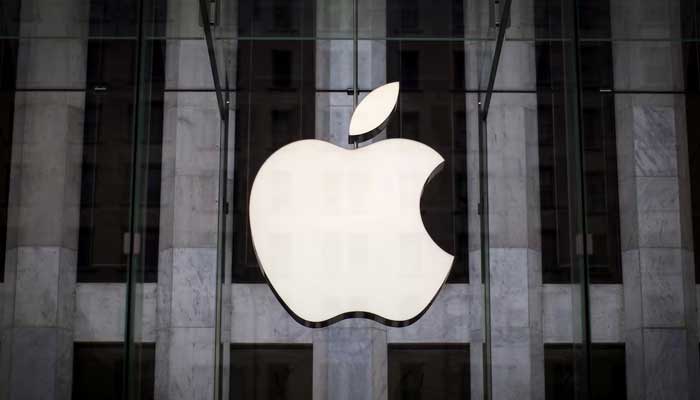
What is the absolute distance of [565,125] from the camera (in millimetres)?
9922

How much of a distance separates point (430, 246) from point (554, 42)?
2.30m

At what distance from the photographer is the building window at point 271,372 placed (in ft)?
32.7

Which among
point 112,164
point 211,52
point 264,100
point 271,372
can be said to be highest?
point 211,52

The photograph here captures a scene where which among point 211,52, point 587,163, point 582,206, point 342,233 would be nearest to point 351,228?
point 342,233

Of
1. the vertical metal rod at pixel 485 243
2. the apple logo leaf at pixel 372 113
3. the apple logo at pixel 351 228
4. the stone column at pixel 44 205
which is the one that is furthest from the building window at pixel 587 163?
the stone column at pixel 44 205

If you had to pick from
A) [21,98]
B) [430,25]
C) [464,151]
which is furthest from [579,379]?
[21,98]

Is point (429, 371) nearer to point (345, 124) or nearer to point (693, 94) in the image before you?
point (345, 124)

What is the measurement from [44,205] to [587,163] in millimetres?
4834

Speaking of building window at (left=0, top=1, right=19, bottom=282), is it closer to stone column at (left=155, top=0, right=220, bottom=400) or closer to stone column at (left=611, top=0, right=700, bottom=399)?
stone column at (left=155, top=0, right=220, bottom=400)

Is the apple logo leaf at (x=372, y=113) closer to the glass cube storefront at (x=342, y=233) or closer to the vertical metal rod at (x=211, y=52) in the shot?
the glass cube storefront at (x=342, y=233)

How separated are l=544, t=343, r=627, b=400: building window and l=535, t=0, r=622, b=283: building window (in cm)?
61

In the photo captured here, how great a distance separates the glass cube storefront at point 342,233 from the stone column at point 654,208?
19mm

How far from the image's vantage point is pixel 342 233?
10.1 m

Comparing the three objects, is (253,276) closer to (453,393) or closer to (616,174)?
(453,393)
